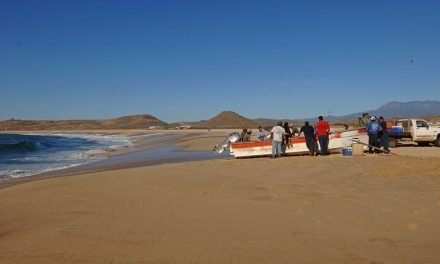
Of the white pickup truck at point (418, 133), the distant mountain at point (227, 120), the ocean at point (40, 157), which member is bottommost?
the ocean at point (40, 157)

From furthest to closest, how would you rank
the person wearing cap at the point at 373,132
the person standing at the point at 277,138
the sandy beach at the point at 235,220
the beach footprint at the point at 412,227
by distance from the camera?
the person standing at the point at 277,138 → the person wearing cap at the point at 373,132 → the beach footprint at the point at 412,227 → the sandy beach at the point at 235,220

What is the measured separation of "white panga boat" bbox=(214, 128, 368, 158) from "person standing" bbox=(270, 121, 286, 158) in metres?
0.52

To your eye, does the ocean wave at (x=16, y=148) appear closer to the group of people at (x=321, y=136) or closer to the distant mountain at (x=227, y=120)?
the group of people at (x=321, y=136)

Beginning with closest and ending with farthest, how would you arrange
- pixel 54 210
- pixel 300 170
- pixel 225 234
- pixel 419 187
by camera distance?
pixel 225 234, pixel 54 210, pixel 419 187, pixel 300 170

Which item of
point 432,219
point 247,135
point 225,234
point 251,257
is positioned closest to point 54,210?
point 225,234

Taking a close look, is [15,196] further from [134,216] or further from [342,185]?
[342,185]

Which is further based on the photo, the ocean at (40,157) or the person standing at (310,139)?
the ocean at (40,157)

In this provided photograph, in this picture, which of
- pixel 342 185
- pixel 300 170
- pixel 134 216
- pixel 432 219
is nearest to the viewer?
pixel 432 219

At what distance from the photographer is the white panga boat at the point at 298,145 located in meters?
17.2

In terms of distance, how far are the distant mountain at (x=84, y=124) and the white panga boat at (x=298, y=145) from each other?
116m

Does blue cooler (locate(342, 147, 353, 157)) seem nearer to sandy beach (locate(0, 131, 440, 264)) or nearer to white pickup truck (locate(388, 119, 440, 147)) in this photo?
sandy beach (locate(0, 131, 440, 264))

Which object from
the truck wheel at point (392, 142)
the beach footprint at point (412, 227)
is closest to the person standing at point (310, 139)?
the truck wheel at point (392, 142)

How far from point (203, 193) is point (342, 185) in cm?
293

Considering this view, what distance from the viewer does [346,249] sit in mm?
4730
